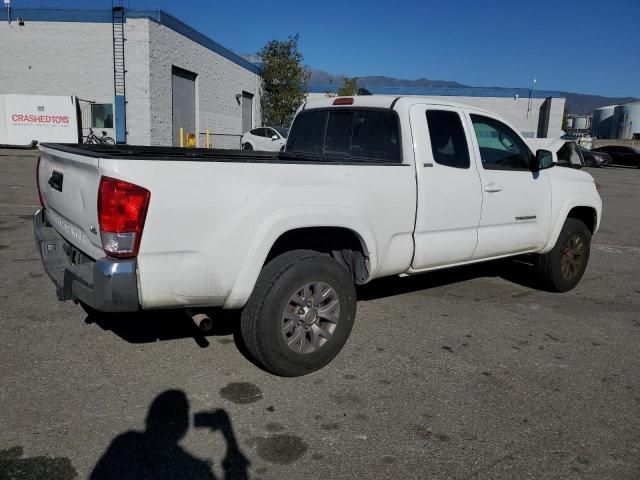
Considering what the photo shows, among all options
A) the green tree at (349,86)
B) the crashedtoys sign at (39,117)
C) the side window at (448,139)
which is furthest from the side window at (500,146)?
the green tree at (349,86)

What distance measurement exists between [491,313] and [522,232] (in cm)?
85

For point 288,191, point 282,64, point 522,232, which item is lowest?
point 522,232

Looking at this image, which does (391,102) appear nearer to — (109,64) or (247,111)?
(109,64)

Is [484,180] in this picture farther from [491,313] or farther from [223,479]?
[223,479]

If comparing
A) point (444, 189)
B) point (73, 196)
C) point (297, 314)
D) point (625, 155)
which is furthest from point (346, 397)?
point (625, 155)

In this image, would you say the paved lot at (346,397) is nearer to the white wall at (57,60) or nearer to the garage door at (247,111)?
the white wall at (57,60)

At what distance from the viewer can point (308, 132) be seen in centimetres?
543

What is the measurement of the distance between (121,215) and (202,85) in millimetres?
27300

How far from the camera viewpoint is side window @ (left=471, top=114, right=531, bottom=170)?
201 inches

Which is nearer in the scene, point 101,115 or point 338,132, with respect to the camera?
point 338,132

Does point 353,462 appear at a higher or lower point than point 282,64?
lower

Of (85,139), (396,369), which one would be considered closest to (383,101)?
(396,369)

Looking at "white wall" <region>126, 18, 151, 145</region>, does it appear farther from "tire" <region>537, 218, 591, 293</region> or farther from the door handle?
the door handle

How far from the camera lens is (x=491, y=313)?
5328mm
